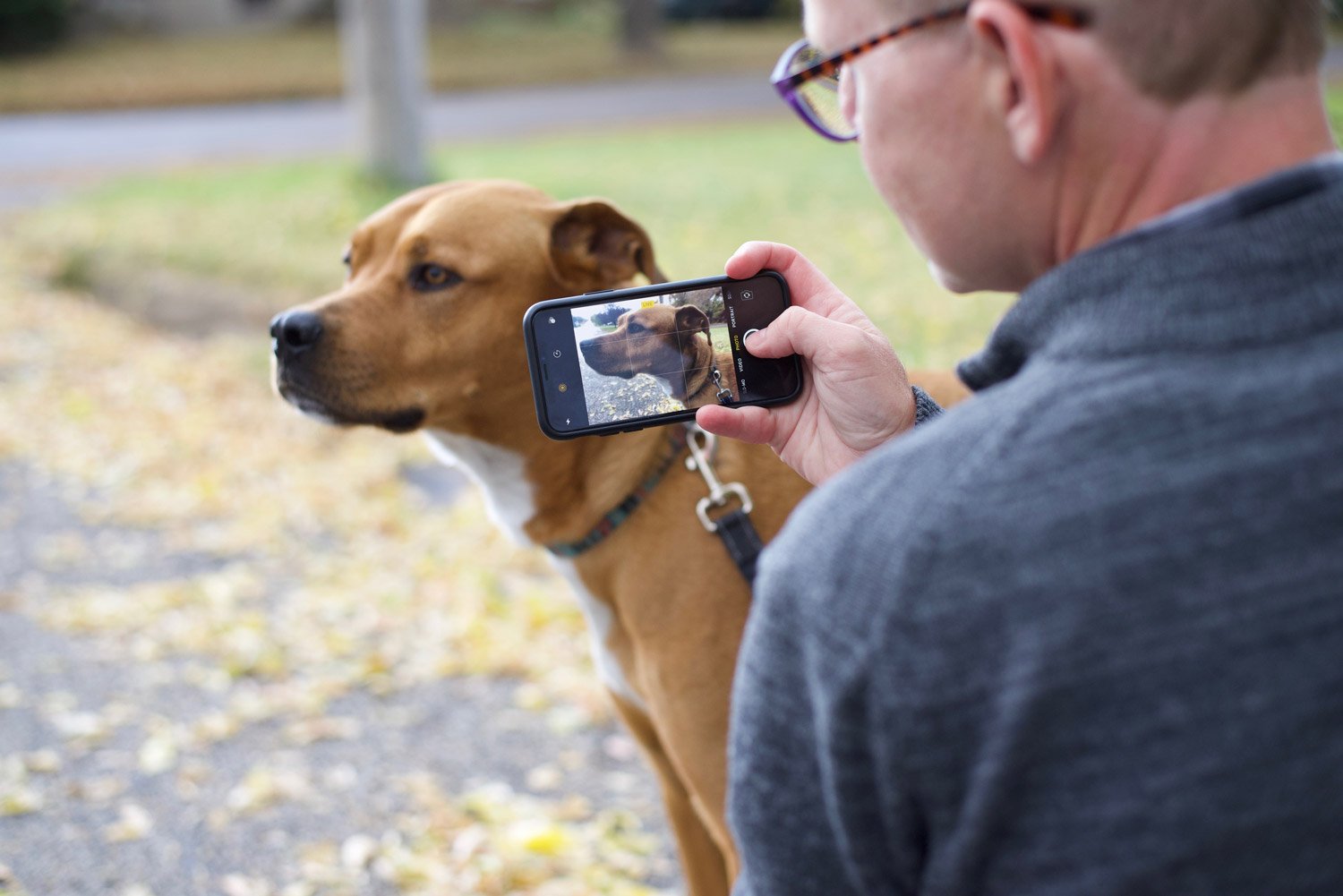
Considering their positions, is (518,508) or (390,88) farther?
(390,88)

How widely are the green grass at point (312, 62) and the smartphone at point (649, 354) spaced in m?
22.8

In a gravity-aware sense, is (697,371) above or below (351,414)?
above

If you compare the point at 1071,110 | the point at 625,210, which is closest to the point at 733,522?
the point at 1071,110

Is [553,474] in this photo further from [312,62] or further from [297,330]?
[312,62]

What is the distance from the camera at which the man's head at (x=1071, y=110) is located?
3.34ft

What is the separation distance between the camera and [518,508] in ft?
9.58

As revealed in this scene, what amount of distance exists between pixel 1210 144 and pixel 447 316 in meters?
2.10

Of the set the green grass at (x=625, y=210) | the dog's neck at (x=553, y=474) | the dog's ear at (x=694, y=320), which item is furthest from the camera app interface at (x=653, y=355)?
the green grass at (x=625, y=210)

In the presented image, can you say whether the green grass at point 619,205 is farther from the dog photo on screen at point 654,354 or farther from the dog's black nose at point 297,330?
the dog photo on screen at point 654,354

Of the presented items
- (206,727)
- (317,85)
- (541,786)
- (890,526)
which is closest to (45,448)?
(206,727)

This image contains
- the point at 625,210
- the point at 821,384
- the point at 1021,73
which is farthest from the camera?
the point at 625,210

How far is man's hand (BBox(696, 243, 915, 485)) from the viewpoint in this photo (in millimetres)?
1697

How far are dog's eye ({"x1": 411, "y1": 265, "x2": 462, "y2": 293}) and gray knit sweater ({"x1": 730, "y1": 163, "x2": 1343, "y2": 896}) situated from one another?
2.06m

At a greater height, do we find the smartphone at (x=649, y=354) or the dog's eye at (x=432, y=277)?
the smartphone at (x=649, y=354)
